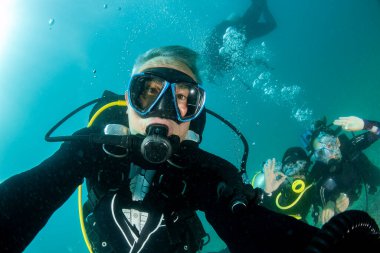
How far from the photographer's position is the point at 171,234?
102 inches

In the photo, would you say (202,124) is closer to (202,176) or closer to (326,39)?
(202,176)

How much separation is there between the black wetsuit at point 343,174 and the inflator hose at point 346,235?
660 cm

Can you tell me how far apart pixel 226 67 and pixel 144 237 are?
21.1 m

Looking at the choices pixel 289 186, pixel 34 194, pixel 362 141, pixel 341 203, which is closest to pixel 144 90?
pixel 34 194

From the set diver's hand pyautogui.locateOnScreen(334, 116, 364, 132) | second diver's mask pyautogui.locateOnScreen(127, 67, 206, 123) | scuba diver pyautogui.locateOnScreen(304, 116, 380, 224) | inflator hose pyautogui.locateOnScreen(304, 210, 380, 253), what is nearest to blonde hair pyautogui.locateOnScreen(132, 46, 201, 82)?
second diver's mask pyautogui.locateOnScreen(127, 67, 206, 123)

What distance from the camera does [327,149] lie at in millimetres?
7566

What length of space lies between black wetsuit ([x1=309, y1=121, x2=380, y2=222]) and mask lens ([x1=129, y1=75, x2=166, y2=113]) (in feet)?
19.6

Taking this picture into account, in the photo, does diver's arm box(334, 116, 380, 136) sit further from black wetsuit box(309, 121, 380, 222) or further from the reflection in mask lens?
the reflection in mask lens

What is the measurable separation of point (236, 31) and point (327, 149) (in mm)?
16906

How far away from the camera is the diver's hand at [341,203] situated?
6.91 m

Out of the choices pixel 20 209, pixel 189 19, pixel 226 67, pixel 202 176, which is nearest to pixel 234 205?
pixel 202 176

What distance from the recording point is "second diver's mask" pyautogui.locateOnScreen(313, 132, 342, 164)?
7461 mm

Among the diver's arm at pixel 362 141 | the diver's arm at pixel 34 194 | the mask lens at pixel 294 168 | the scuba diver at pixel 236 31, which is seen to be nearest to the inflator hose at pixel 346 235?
the diver's arm at pixel 34 194

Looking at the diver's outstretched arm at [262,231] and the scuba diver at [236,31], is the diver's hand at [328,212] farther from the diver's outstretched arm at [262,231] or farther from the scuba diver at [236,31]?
the scuba diver at [236,31]
